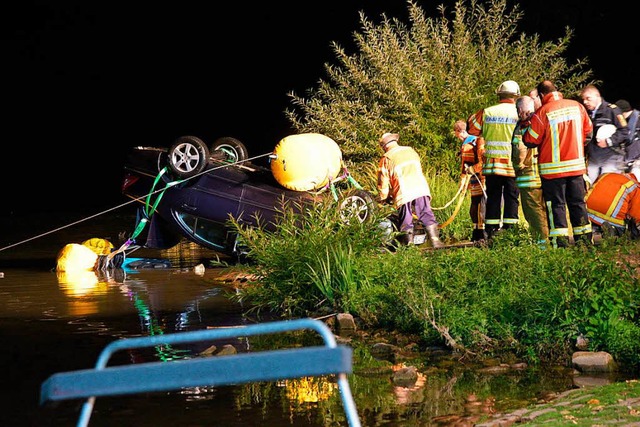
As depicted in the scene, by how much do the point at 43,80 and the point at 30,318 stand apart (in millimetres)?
36088

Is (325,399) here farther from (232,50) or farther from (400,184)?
(232,50)

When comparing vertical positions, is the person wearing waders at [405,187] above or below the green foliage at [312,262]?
above

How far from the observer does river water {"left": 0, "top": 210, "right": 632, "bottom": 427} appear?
7.34m

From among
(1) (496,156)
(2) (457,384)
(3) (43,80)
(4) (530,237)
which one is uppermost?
(3) (43,80)

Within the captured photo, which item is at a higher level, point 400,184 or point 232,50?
point 232,50

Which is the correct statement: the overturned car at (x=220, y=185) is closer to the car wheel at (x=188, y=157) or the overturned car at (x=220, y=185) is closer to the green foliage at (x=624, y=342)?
the car wheel at (x=188, y=157)

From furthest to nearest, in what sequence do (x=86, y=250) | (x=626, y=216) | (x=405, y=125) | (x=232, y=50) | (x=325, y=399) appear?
(x=232, y=50) → (x=405, y=125) → (x=86, y=250) → (x=626, y=216) → (x=325, y=399)

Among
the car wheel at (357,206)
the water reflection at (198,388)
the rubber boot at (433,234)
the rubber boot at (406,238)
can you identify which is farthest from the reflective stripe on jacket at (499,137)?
the water reflection at (198,388)

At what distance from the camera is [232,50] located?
145ft

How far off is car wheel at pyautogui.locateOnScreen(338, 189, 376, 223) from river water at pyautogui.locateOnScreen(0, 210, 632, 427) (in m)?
1.31

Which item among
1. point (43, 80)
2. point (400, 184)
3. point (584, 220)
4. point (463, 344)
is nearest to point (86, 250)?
point (400, 184)

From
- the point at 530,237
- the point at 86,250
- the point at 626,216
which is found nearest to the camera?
the point at 530,237

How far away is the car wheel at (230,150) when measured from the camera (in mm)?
15898

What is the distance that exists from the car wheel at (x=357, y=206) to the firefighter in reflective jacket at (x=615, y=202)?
8.01 ft
